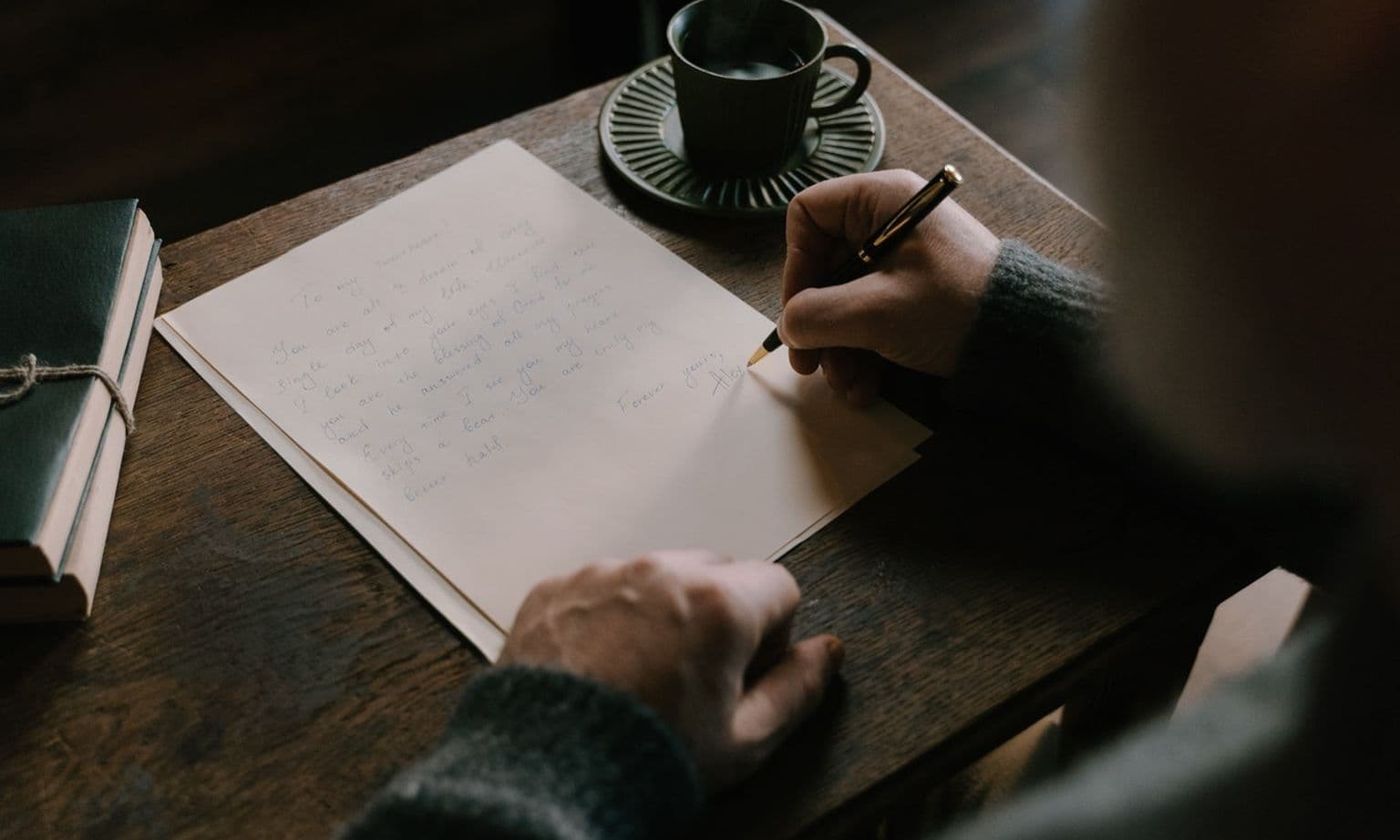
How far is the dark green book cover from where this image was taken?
21.9 inches

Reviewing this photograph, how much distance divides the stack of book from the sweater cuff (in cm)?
52

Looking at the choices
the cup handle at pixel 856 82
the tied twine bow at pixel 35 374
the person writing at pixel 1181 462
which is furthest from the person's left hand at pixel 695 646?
the cup handle at pixel 856 82

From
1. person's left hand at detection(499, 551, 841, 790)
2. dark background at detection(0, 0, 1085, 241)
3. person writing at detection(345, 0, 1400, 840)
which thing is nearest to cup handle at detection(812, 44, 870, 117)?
person writing at detection(345, 0, 1400, 840)

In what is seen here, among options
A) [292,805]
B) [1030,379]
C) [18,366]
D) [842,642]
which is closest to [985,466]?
[1030,379]

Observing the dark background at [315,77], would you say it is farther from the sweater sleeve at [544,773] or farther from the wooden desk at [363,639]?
the sweater sleeve at [544,773]

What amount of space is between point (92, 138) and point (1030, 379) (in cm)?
183

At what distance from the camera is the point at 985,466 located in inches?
25.8

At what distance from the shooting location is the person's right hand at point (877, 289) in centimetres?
66

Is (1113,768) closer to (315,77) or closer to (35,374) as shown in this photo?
(35,374)

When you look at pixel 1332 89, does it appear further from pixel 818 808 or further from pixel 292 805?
pixel 292 805

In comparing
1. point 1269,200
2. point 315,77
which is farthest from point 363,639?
point 315,77

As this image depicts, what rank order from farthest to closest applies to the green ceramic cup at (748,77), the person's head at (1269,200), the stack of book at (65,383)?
the green ceramic cup at (748,77) → the stack of book at (65,383) → the person's head at (1269,200)

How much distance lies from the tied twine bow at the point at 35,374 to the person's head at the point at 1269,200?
1.84ft

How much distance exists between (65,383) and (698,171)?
470 mm
